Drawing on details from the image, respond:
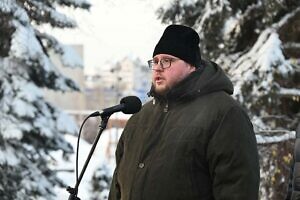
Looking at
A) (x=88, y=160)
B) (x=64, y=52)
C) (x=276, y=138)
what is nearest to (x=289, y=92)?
(x=276, y=138)

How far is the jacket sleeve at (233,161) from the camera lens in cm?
284

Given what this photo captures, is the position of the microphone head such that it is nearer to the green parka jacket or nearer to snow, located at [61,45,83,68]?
the green parka jacket

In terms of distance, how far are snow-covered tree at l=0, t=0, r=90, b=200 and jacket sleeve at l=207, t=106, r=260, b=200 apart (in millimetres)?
5622

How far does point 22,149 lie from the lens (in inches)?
374

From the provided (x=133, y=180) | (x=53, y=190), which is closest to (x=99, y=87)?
(x=53, y=190)

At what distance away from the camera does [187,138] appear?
2975 millimetres

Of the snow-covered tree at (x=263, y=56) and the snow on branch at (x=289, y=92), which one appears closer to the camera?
the snow-covered tree at (x=263, y=56)

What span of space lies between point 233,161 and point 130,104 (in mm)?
637

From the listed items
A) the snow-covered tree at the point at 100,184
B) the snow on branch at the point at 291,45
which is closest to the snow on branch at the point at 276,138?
the snow on branch at the point at 291,45

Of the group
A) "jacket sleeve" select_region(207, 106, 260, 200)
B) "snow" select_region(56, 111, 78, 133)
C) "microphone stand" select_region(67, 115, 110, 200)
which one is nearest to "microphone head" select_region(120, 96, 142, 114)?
"microphone stand" select_region(67, 115, 110, 200)

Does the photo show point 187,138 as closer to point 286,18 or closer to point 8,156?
point 286,18

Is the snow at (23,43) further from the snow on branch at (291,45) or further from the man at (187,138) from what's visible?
the man at (187,138)

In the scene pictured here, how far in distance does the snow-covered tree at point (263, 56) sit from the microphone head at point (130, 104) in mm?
4716

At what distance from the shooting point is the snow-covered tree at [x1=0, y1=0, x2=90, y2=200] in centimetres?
873
